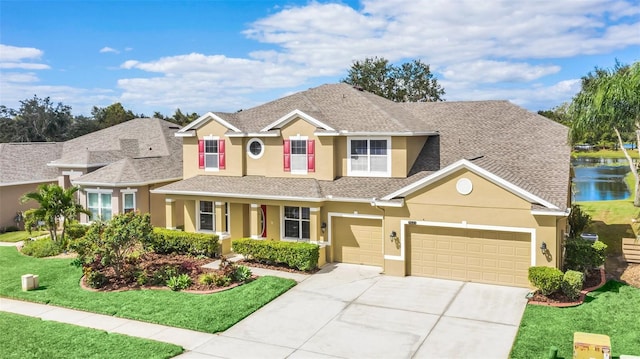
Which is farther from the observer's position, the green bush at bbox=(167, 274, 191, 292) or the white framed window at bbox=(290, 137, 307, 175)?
the white framed window at bbox=(290, 137, 307, 175)

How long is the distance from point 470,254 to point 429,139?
23.6 ft

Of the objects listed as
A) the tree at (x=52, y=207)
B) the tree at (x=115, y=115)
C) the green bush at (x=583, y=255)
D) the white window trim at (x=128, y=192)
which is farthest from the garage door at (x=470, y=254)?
the tree at (x=115, y=115)

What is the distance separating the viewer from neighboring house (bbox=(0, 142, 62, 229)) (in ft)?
92.3

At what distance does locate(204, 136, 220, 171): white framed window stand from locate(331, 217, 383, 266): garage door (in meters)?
7.39

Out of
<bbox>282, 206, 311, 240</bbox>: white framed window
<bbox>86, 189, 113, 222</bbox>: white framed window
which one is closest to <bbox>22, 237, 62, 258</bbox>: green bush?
<bbox>86, 189, 113, 222</bbox>: white framed window

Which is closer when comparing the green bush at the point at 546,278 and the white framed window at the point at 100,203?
the green bush at the point at 546,278

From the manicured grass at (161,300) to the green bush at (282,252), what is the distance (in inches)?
55.8

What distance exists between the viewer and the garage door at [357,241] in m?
19.3

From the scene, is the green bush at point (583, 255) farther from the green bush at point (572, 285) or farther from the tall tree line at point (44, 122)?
the tall tree line at point (44, 122)

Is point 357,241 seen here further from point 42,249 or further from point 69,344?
point 42,249

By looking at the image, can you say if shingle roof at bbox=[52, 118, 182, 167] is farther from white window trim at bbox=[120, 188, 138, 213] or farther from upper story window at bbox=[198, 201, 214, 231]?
upper story window at bbox=[198, 201, 214, 231]

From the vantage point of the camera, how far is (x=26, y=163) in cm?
3045

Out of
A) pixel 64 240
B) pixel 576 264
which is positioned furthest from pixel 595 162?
pixel 64 240

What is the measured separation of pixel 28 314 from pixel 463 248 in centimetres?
1430
